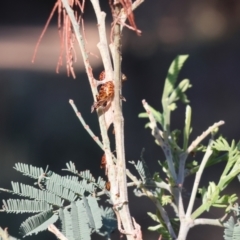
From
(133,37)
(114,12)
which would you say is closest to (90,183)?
(114,12)

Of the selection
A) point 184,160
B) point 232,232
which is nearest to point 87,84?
point 184,160

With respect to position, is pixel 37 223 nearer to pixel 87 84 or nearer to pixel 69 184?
pixel 69 184

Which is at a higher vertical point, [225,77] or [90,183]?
[225,77]

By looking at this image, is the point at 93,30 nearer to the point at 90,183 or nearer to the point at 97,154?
the point at 97,154

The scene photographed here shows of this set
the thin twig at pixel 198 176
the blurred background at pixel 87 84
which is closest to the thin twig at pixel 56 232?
the thin twig at pixel 198 176

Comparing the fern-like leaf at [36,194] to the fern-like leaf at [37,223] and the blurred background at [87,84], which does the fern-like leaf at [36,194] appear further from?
the blurred background at [87,84]
